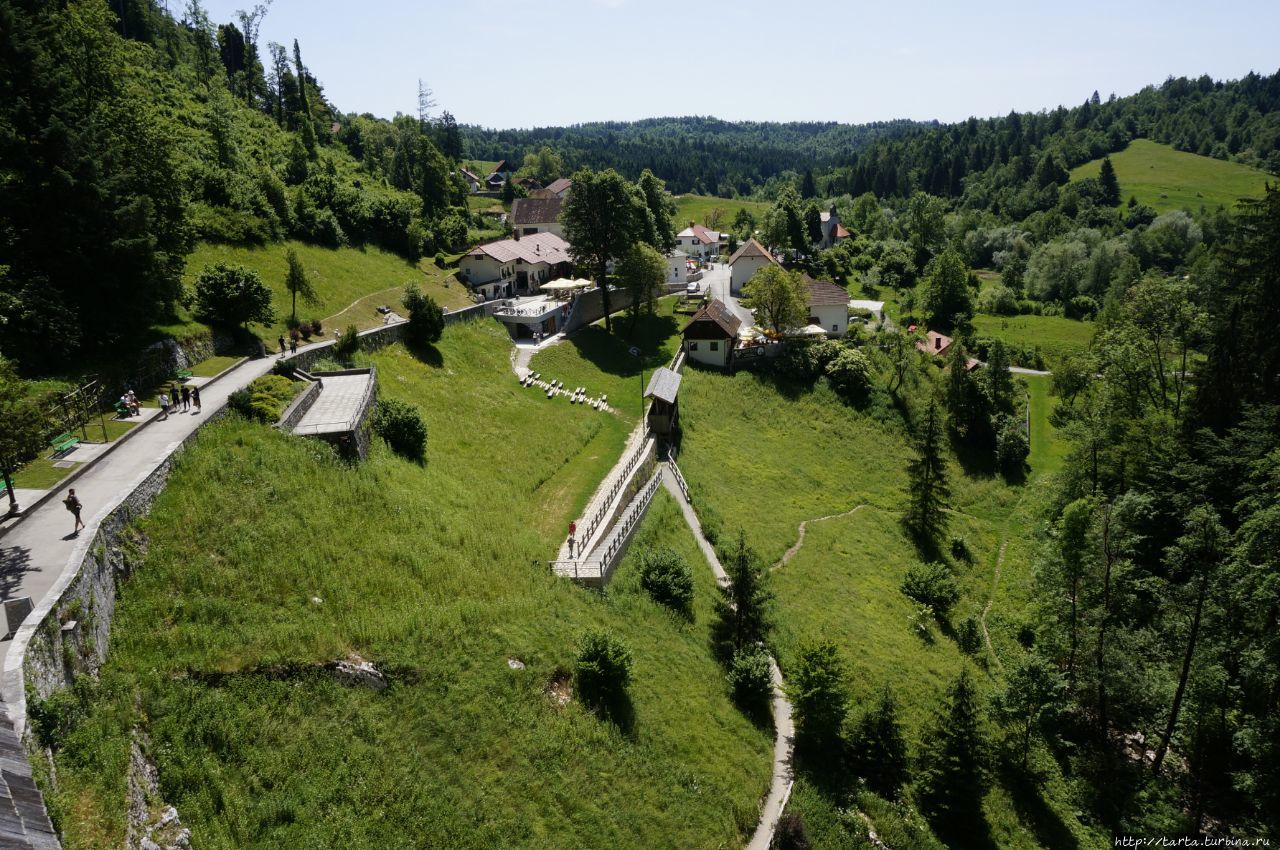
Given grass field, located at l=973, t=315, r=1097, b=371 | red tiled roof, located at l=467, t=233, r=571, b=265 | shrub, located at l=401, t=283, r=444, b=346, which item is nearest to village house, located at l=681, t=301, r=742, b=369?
red tiled roof, located at l=467, t=233, r=571, b=265

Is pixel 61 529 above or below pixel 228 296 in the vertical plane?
below

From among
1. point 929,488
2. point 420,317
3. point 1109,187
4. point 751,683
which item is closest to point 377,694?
point 751,683

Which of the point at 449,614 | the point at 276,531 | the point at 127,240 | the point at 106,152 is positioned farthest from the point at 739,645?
the point at 106,152

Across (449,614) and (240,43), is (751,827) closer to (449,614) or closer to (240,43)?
(449,614)

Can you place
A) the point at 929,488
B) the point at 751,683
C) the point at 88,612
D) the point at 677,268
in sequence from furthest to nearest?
1. the point at 677,268
2. the point at 929,488
3. the point at 751,683
4. the point at 88,612

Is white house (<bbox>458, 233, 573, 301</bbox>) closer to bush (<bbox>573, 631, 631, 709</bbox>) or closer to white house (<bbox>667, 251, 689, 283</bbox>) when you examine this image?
white house (<bbox>667, 251, 689, 283</bbox>)

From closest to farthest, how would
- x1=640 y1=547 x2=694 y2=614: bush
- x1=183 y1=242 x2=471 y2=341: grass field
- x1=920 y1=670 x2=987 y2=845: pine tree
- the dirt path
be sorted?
1. x1=920 y1=670 x2=987 y2=845: pine tree
2. x1=640 y1=547 x2=694 y2=614: bush
3. the dirt path
4. x1=183 y1=242 x2=471 y2=341: grass field

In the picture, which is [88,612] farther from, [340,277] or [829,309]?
[829,309]
